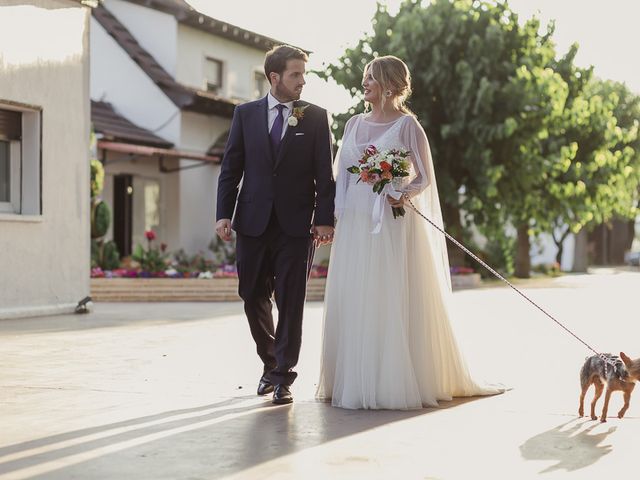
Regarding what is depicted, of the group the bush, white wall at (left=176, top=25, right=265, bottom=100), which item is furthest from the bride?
white wall at (left=176, top=25, right=265, bottom=100)

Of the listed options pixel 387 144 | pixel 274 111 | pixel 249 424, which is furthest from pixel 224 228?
pixel 249 424

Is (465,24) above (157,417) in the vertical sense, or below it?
above

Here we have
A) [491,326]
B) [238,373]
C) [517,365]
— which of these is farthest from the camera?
[491,326]

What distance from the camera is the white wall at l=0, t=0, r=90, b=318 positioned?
15648mm

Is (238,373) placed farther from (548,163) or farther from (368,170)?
(548,163)

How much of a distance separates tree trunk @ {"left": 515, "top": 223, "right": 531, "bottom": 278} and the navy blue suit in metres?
33.9

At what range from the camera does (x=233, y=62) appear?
35062mm

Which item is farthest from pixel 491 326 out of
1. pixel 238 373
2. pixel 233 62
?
pixel 233 62

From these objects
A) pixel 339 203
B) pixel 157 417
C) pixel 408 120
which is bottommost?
pixel 157 417

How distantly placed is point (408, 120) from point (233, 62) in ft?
91.2

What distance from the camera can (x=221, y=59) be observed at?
34531mm

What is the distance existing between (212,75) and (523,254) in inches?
533

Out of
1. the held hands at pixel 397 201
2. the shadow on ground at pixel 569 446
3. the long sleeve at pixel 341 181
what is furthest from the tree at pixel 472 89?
the shadow on ground at pixel 569 446

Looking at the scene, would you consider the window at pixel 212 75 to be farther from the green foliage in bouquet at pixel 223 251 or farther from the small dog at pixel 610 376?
the small dog at pixel 610 376
